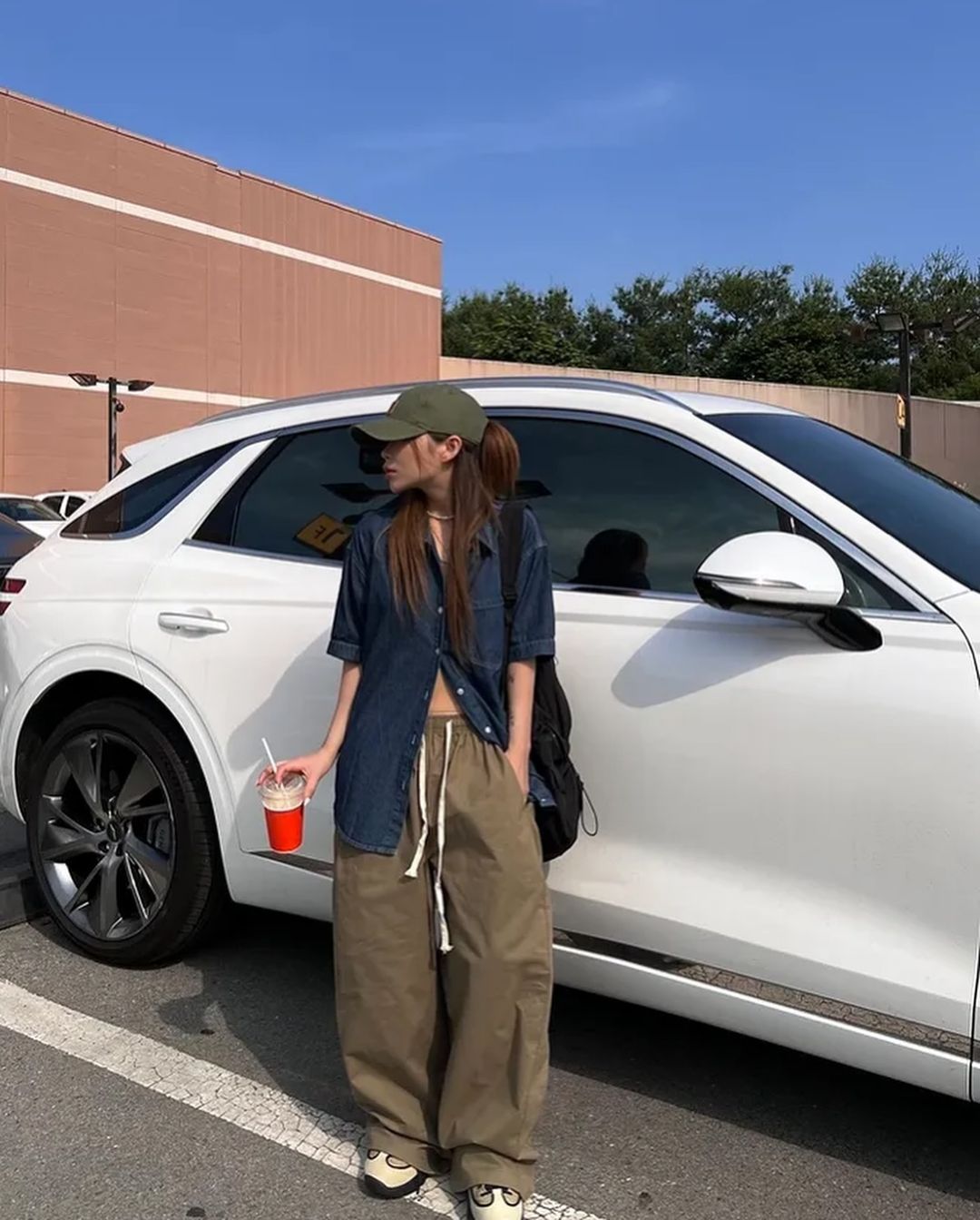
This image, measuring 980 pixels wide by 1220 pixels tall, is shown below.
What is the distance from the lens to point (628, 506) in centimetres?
298

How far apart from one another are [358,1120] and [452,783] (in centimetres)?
102

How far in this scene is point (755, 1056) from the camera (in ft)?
10.9

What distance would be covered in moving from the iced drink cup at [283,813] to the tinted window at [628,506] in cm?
87

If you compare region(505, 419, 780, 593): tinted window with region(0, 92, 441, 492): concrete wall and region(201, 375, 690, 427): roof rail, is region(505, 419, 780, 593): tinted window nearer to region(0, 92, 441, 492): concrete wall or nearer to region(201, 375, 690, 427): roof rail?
region(201, 375, 690, 427): roof rail

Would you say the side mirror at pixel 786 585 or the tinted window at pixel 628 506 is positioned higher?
the tinted window at pixel 628 506

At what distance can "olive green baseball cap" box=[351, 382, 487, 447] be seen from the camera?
2502 millimetres

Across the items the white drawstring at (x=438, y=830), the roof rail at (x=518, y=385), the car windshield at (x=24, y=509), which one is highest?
the car windshield at (x=24, y=509)

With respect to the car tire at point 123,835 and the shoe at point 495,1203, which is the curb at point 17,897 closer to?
the car tire at point 123,835

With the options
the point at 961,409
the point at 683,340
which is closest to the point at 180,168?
the point at 961,409

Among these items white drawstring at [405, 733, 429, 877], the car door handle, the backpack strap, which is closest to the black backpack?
the backpack strap

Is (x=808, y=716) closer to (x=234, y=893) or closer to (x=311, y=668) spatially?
(x=311, y=668)

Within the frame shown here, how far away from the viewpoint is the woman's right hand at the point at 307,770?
2.55 meters

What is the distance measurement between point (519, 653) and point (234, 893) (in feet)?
4.80

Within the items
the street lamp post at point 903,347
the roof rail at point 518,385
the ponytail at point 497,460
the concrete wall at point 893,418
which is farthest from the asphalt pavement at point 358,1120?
the concrete wall at point 893,418
